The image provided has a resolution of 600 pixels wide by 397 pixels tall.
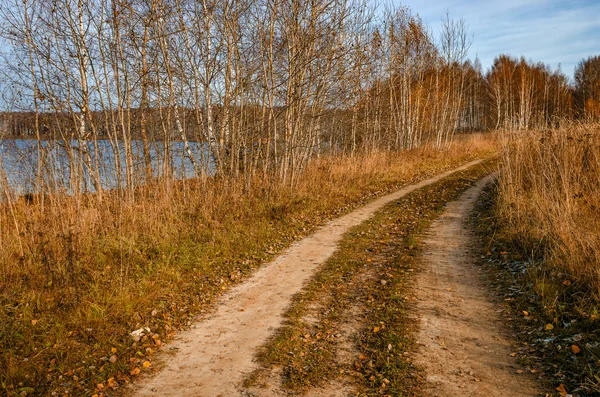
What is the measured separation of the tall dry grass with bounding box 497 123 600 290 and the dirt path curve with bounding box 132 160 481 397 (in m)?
3.71

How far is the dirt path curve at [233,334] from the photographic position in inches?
157

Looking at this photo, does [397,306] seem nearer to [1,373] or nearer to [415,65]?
[1,373]

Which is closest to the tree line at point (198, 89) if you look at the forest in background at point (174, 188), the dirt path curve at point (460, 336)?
the forest in background at point (174, 188)

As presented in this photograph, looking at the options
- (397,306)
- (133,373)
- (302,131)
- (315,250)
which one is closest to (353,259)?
(315,250)

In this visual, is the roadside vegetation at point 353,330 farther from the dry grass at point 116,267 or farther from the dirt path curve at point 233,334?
the dry grass at point 116,267

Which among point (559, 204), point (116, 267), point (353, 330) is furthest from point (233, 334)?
point (559, 204)

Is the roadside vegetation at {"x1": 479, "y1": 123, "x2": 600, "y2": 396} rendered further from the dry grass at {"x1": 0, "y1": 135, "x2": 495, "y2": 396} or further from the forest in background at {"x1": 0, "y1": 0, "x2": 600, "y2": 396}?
the dry grass at {"x1": 0, "y1": 135, "x2": 495, "y2": 396}

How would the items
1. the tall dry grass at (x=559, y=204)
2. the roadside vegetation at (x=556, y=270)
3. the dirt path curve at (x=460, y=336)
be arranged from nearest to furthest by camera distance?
the dirt path curve at (x=460, y=336), the roadside vegetation at (x=556, y=270), the tall dry grass at (x=559, y=204)

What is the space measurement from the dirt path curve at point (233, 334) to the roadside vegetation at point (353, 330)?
0.63 feet

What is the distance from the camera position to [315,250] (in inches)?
326

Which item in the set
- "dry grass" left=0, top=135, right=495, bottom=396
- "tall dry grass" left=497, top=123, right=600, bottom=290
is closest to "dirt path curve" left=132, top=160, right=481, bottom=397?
"dry grass" left=0, top=135, right=495, bottom=396

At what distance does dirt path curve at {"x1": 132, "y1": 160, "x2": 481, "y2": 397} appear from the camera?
400 cm

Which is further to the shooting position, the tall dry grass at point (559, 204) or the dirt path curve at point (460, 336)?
the tall dry grass at point (559, 204)

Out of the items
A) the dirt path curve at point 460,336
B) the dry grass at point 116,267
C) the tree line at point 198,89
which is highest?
the tree line at point 198,89
